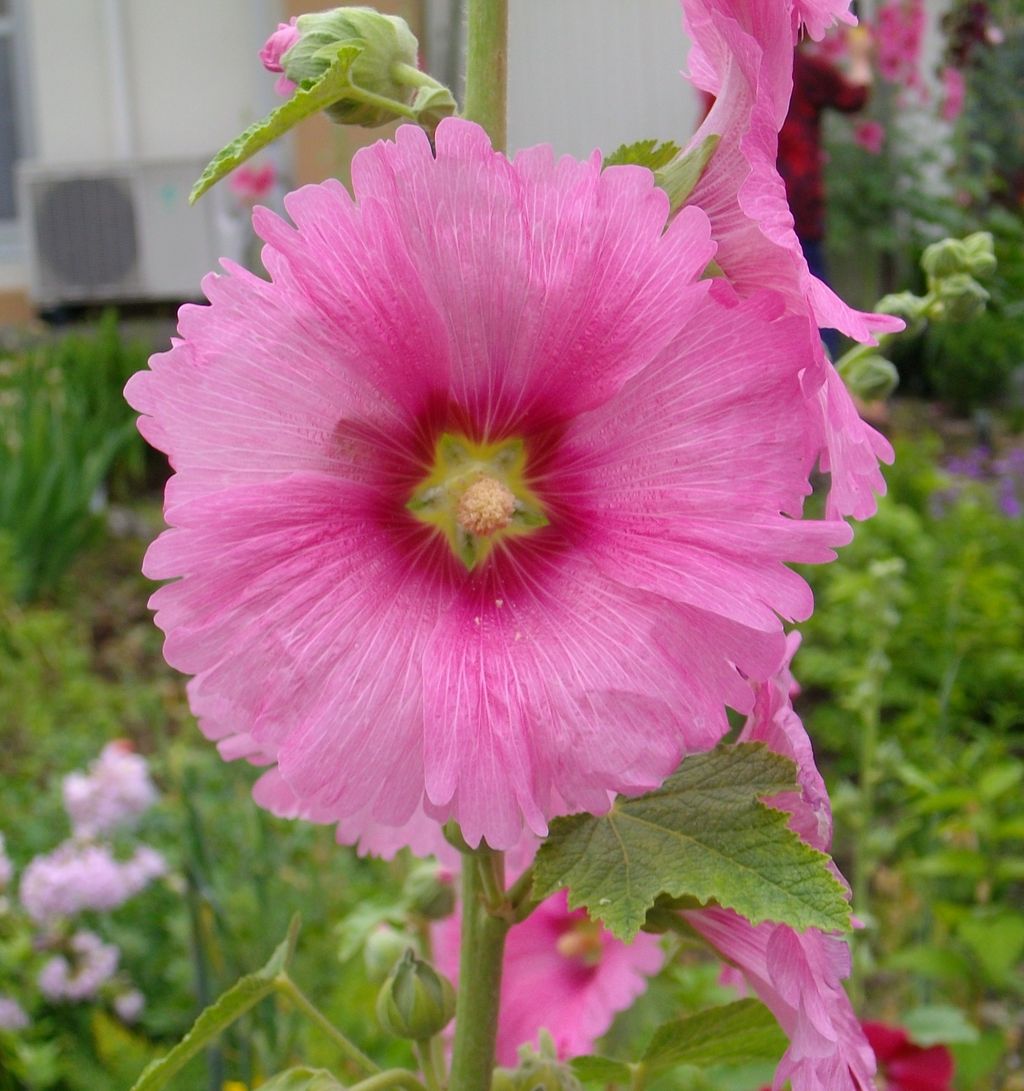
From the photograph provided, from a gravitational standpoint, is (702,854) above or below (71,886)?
above

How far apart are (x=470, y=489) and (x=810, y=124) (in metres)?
3.77

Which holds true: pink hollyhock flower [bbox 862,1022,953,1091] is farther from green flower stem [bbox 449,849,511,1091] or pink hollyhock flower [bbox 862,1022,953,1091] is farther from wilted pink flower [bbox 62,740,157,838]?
wilted pink flower [bbox 62,740,157,838]

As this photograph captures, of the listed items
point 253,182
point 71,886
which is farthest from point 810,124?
point 71,886

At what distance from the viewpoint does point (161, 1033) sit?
1899 mm

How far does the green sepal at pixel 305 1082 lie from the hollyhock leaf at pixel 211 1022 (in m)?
0.03

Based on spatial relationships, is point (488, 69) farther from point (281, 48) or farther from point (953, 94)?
point (953, 94)

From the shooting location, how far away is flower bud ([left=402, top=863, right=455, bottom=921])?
820 millimetres

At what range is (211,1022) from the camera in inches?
22.0

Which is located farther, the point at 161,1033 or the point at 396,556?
the point at 161,1033

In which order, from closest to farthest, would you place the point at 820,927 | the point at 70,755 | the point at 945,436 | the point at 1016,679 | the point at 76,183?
1. the point at 820,927
2. the point at 70,755
3. the point at 1016,679
4. the point at 945,436
5. the point at 76,183

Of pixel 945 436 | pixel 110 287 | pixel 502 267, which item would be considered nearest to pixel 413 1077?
pixel 502 267

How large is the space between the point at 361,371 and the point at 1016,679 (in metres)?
2.61

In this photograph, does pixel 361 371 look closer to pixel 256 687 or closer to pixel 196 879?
pixel 256 687

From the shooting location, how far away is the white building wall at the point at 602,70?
211 inches
